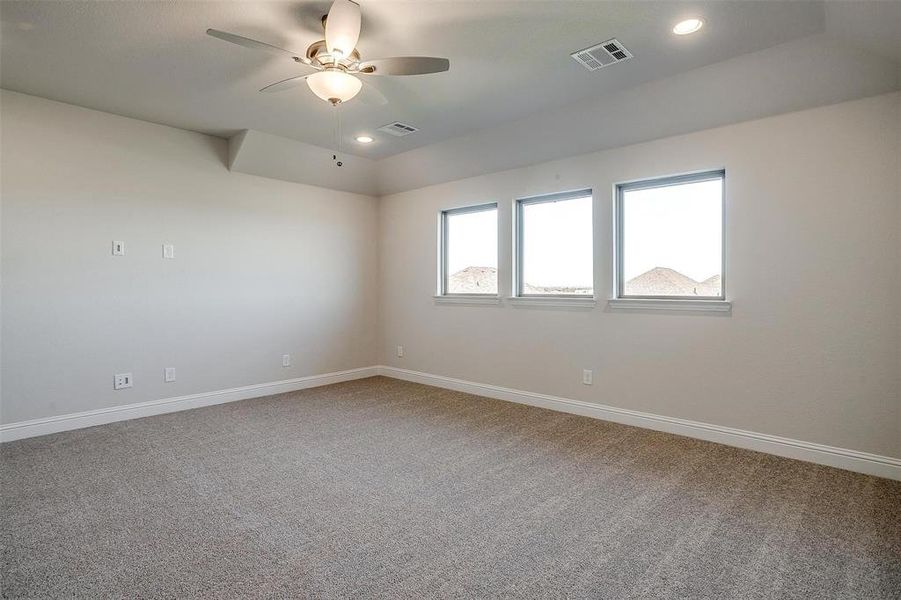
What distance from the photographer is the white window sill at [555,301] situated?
4.24m

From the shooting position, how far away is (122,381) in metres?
4.09

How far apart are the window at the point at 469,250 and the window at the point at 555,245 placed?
1.19 ft

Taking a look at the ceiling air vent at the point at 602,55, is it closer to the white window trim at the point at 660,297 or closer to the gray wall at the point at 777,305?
the gray wall at the point at 777,305

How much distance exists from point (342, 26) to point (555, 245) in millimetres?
2919

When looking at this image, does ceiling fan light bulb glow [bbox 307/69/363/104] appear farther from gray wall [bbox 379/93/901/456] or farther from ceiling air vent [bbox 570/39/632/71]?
gray wall [bbox 379/93/901/456]

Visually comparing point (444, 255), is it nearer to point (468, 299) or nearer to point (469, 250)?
point (469, 250)

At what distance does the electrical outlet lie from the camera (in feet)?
13.3

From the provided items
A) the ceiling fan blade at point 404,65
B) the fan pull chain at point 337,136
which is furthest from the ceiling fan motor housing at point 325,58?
the fan pull chain at point 337,136

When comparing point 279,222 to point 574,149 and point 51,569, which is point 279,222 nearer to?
point 574,149

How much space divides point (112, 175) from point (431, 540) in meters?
4.09

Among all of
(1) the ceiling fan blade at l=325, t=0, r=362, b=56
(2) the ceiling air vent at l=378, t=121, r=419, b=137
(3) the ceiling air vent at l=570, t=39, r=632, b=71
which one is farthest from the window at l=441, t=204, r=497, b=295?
(1) the ceiling fan blade at l=325, t=0, r=362, b=56

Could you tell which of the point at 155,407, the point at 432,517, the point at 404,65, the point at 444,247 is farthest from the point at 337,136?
the point at 432,517

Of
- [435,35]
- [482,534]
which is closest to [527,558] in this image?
[482,534]

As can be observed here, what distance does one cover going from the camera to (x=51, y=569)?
6.26 feet
